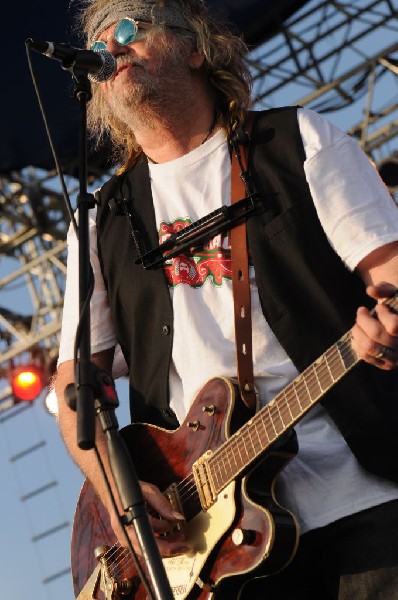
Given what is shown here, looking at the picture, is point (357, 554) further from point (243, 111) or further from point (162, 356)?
point (243, 111)

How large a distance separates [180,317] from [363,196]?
0.65 m

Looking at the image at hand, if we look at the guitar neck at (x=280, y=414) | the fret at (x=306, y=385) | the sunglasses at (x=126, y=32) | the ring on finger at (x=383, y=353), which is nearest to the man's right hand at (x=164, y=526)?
the guitar neck at (x=280, y=414)

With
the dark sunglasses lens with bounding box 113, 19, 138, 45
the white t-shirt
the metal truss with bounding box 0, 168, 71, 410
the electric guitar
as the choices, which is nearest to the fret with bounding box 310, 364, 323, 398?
the electric guitar

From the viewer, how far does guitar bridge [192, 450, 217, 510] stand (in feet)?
9.61

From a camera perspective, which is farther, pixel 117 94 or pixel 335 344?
pixel 117 94

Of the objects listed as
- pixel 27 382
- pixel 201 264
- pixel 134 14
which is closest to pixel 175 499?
pixel 201 264

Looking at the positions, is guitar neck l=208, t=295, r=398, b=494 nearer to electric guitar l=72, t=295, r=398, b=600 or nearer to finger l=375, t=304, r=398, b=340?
electric guitar l=72, t=295, r=398, b=600

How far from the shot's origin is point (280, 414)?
279cm

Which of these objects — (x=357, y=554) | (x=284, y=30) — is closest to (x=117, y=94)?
(x=357, y=554)

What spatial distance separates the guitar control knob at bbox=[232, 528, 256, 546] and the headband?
181 centimetres

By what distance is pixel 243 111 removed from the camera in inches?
137

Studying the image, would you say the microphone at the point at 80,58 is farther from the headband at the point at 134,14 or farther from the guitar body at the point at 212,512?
the guitar body at the point at 212,512

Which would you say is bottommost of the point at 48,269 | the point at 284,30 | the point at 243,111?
the point at 243,111

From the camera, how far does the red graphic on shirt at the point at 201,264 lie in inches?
125
